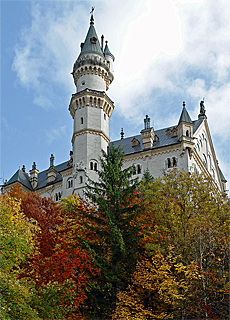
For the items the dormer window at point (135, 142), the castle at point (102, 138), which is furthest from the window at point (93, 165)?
the dormer window at point (135, 142)

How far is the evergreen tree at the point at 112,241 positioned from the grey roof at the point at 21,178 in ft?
148

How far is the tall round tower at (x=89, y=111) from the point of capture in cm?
4812

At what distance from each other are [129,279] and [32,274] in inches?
235

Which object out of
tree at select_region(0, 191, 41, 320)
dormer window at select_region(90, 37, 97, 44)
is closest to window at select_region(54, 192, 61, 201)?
dormer window at select_region(90, 37, 97, 44)

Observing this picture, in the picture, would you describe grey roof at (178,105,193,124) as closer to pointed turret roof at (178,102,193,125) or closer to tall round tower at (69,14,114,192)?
pointed turret roof at (178,102,193,125)

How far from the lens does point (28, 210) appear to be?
3544 centimetres

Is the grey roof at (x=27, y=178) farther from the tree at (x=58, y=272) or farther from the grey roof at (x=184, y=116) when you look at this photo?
the tree at (x=58, y=272)

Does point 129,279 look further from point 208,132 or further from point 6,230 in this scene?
point 208,132

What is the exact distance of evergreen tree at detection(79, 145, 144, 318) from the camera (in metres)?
23.2

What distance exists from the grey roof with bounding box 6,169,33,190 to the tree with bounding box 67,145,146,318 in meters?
45.0

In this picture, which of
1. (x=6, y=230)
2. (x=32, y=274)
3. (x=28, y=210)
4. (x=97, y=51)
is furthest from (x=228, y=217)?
(x=97, y=51)

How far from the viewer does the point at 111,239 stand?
25.0m

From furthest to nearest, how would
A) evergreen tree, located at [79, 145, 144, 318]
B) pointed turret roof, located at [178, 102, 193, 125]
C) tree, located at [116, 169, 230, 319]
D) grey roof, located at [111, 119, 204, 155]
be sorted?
1. grey roof, located at [111, 119, 204, 155]
2. pointed turret roof, located at [178, 102, 193, 125]
3. evergreen tree, located at [79, 145, 144, 318]
4. tree, located at [116, 169, 230, 319]

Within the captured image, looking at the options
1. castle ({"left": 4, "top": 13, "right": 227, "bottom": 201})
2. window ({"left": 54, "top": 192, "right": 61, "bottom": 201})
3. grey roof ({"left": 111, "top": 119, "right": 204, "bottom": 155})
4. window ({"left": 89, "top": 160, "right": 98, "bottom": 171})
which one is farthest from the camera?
window ({"left": 54, "top": 192, "right": 61, "bottom": 201})
